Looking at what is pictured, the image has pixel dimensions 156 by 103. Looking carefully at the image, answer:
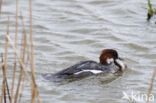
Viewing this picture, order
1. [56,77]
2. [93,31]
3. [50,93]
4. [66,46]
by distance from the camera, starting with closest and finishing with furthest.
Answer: [50,93] < [56,77] < [66,46] < [93,31]

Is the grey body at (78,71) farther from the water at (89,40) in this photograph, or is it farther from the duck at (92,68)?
the water at (89,40)

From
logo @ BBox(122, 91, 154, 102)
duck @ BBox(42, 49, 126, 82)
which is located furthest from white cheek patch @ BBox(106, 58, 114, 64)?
logo @ BBox(122, 91, 154, 102)

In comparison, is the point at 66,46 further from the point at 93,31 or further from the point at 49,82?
the point at 49,82

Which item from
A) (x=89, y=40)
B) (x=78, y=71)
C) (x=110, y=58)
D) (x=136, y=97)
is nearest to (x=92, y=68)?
(x=78, y=71)

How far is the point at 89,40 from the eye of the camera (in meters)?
11.0

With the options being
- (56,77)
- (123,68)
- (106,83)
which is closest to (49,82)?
(56,77)

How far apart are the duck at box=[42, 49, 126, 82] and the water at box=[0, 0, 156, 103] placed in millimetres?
124

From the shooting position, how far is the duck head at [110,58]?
9.46 m

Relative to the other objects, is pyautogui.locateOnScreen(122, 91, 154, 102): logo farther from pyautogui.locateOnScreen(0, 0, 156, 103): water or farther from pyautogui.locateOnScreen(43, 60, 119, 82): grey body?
pyautogui.locateOnScreen(43, 60, 119, 82): grey body

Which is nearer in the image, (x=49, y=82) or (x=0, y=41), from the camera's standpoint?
(x=49, y=82)

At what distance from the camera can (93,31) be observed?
37.9 ft

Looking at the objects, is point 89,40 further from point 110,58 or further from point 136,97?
point 136,97

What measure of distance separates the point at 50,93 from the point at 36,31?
12.2 ft

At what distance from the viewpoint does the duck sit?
8.66 m
